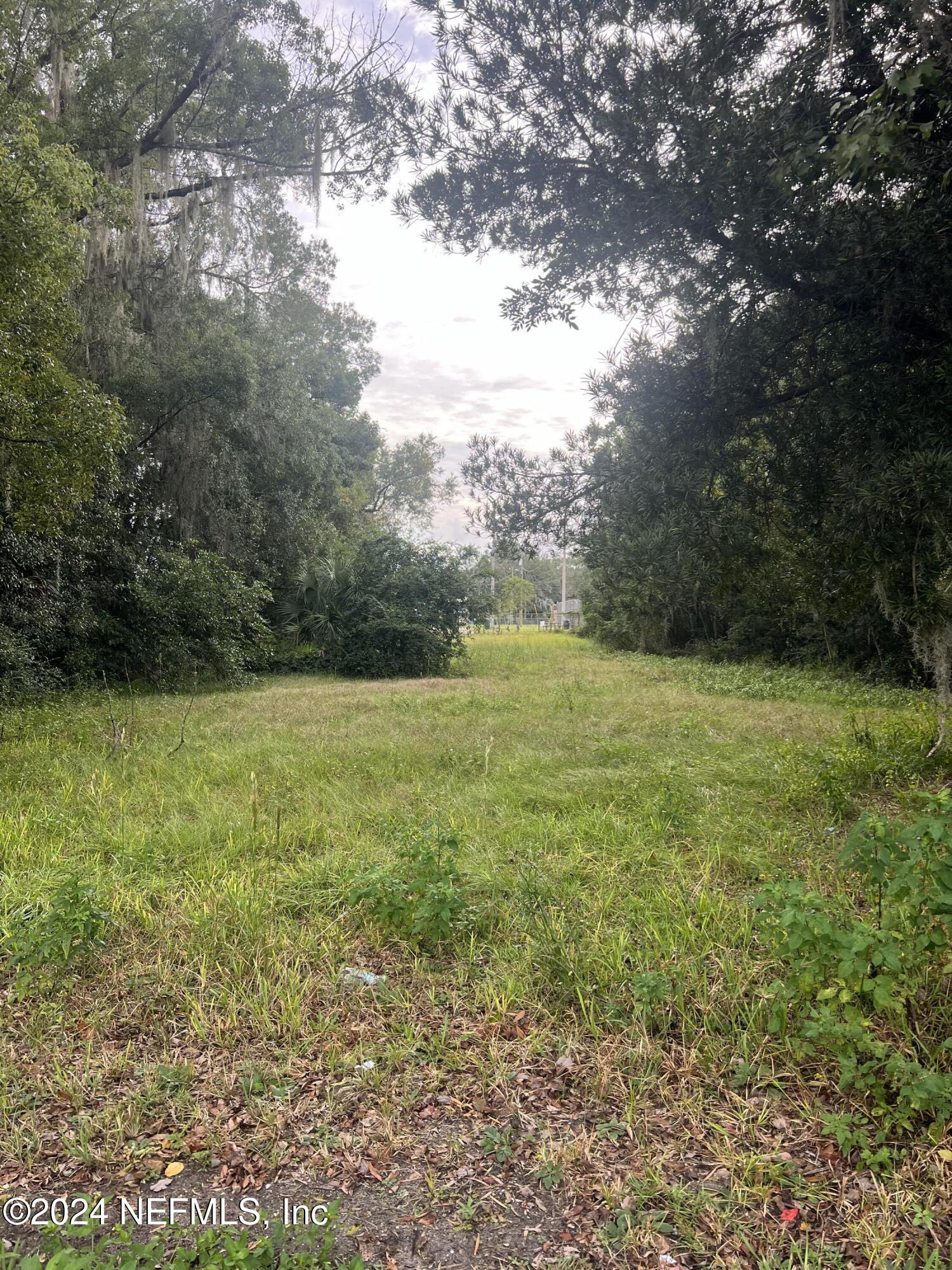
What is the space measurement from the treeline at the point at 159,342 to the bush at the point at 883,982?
578 centimetres

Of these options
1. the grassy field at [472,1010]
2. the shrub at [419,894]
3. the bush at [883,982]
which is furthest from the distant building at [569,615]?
the bush at [883,982]

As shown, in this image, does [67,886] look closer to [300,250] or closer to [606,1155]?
[606,1155]

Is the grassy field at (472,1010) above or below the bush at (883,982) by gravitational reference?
below

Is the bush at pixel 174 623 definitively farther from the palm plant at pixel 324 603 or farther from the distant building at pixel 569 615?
the distant building at pixel 569 615

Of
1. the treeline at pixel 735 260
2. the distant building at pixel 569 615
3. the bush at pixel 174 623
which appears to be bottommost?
the distant building at pixel 569 615

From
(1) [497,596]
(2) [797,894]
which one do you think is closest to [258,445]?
(1) [497,596]

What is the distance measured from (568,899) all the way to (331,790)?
240cm

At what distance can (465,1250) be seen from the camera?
1727 mm

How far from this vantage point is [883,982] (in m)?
2.11

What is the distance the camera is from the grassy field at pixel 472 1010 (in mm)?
1878

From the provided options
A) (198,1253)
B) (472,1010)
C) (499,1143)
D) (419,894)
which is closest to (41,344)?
(419,894)

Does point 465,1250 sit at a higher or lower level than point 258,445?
lower

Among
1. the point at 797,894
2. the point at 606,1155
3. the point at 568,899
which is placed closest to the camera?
the point at 606,1155

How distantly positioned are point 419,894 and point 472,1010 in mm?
677
